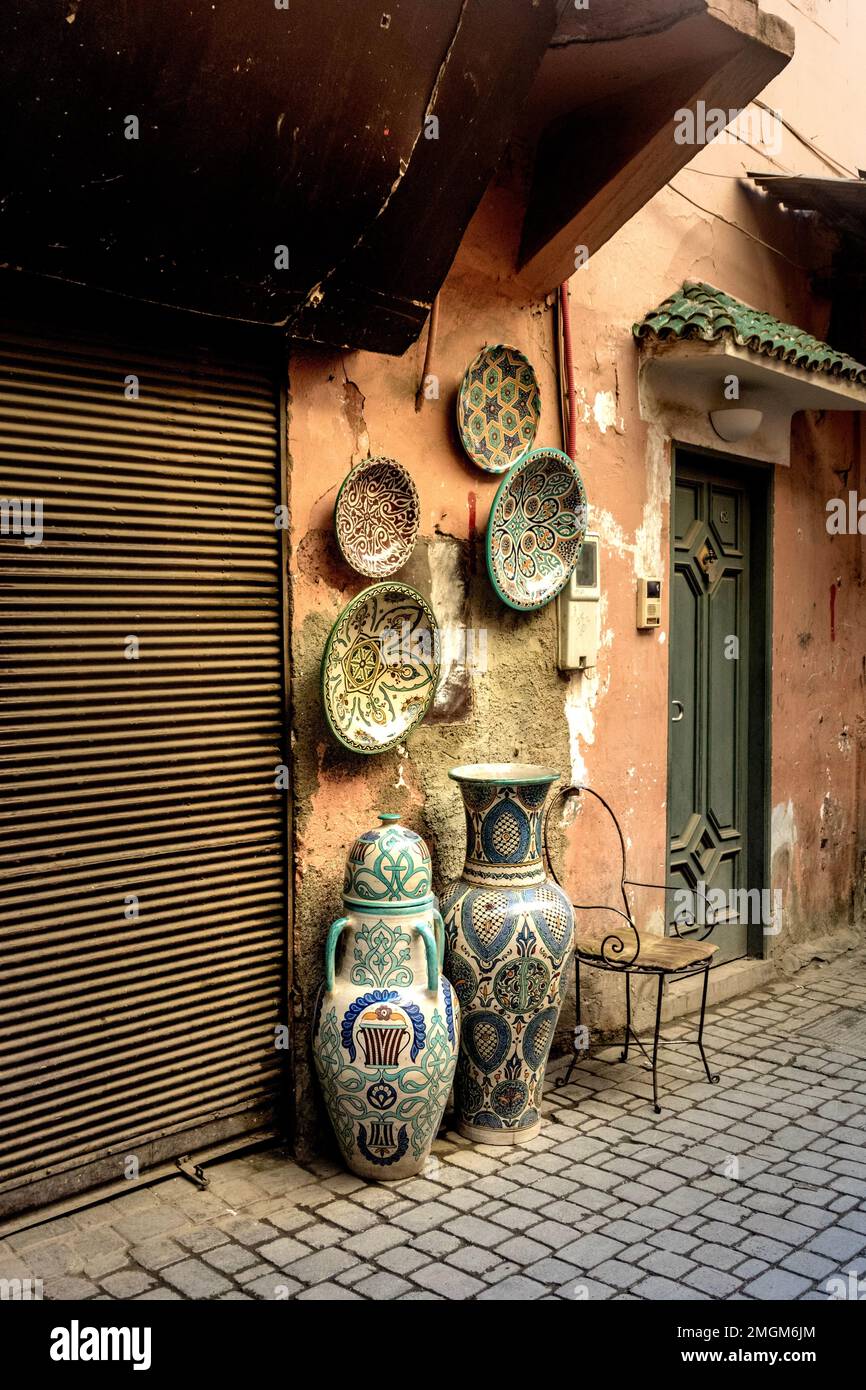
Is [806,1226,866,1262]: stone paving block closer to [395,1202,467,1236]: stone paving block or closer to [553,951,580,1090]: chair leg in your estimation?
[395,1202,467,1236]: stone paving block

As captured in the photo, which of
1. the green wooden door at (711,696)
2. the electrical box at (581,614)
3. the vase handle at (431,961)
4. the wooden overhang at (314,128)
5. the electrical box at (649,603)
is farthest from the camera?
the green wooden door at (711,696)

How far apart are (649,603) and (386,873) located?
94.2 inches

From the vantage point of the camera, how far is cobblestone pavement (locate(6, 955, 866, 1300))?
329cm

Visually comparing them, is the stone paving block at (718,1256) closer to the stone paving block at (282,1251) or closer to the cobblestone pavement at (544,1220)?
the cobblestone pavement at (544,1220)

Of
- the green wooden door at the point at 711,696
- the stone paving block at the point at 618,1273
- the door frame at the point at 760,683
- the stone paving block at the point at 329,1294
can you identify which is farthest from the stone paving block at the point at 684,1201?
the door frame at the point at 760,683

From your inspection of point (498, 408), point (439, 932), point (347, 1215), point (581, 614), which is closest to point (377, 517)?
point (498, 408)

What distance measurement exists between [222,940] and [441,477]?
1996 millimetres

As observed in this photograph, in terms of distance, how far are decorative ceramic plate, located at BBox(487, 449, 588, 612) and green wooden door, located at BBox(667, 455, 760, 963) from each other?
1153mm

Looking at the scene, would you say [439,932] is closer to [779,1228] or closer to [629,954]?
[629,954]

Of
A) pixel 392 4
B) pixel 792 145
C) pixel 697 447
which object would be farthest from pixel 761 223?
pixel 392 4

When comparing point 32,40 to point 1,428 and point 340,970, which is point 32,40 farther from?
point 340,970

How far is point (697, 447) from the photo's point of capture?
237 inches

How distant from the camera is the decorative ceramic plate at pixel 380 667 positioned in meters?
4.16

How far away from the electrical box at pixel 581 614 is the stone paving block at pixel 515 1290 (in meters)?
2.61
